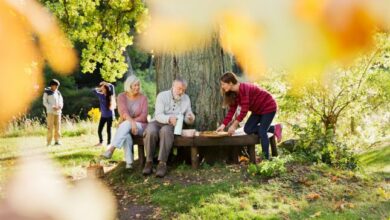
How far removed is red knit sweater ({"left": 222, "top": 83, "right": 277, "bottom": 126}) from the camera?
18.2 feet

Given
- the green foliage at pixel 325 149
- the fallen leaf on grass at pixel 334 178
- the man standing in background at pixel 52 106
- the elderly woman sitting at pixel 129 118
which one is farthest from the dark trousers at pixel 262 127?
the man standing in background at pixel 52 106

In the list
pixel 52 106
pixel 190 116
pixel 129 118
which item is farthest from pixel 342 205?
pixel 52 106

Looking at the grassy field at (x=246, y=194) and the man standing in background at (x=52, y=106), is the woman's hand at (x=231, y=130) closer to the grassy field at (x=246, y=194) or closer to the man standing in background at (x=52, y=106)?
the grassy field at (x=246, y=194)

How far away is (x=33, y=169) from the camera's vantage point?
182cm

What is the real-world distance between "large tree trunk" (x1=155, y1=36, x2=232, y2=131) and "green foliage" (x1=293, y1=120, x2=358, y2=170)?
122 cm

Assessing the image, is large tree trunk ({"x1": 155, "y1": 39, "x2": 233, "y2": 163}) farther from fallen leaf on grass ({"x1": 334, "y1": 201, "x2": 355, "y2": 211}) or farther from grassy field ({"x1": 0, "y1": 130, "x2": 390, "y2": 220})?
fallen leaf on grass ({"x1": 334, "y1": 201, "x2": 355, "y2": 211})

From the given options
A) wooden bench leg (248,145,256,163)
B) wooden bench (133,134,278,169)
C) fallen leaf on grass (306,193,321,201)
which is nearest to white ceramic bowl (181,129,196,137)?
wooden bench (133,134,278,169)

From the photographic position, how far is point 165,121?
572 cm

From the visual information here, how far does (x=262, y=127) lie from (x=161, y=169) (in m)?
1.25

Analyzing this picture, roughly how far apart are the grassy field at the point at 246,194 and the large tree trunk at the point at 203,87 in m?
0.24

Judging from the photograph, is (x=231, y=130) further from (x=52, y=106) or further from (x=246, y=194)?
(x=52, y=106)

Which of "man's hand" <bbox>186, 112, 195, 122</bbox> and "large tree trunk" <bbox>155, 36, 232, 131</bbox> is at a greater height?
"large tree trunk" <bbox>155, 36, 232, 131</bbox>

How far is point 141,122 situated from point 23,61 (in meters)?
5.44

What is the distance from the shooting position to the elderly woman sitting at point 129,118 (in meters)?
6.03
